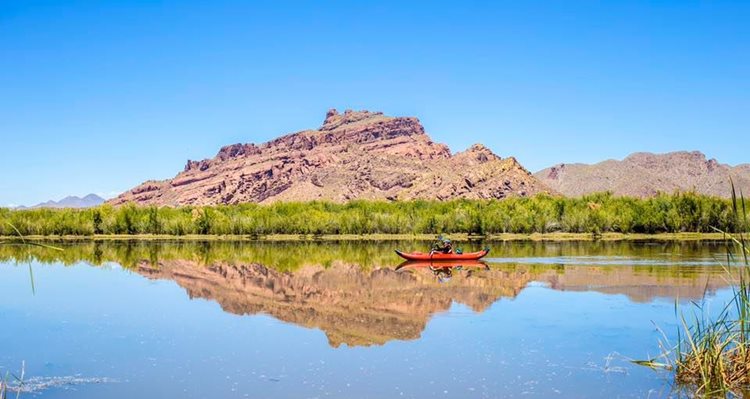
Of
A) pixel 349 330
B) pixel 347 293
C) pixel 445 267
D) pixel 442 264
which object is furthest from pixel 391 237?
pixel 349 330

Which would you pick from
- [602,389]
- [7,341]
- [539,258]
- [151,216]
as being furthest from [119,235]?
[602,389]

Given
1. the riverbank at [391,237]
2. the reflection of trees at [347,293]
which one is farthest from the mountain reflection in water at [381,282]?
the riverbank at [391,237]

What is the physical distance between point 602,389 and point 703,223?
7621cm

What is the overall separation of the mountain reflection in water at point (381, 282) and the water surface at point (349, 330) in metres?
0.12

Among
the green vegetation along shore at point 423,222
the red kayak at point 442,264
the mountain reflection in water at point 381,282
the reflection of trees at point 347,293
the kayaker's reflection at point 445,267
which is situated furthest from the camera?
the green vegetation along shore at point 423,222

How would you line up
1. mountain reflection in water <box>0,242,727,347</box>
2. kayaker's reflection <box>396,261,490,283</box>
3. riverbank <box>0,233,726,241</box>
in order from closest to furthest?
mountain reflection in water <box>0,242,727,347</box> < kayaker's reflection <box>396,261,490,283</box> < riverbank <box>0,233,726,241</box>

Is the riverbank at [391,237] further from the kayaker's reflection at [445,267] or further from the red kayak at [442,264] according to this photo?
the kayaker's reflection at [445,267]

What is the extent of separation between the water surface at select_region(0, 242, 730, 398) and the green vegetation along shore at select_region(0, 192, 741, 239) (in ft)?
156

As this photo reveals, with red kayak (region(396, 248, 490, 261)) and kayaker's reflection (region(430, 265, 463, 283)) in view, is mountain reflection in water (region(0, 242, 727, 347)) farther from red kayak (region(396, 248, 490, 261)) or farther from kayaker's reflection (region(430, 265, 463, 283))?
red kayak (region(396, 248, 490, 261))

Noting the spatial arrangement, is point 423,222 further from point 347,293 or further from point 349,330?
point 349,330

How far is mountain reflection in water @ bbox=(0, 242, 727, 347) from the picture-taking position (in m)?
24.2

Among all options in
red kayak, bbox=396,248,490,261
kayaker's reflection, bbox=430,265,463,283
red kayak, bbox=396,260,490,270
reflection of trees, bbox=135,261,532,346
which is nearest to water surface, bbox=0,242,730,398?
reflection of trees, bbox=135,261,532,346

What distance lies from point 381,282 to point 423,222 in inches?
2196

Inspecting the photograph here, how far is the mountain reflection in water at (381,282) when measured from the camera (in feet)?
79.5
